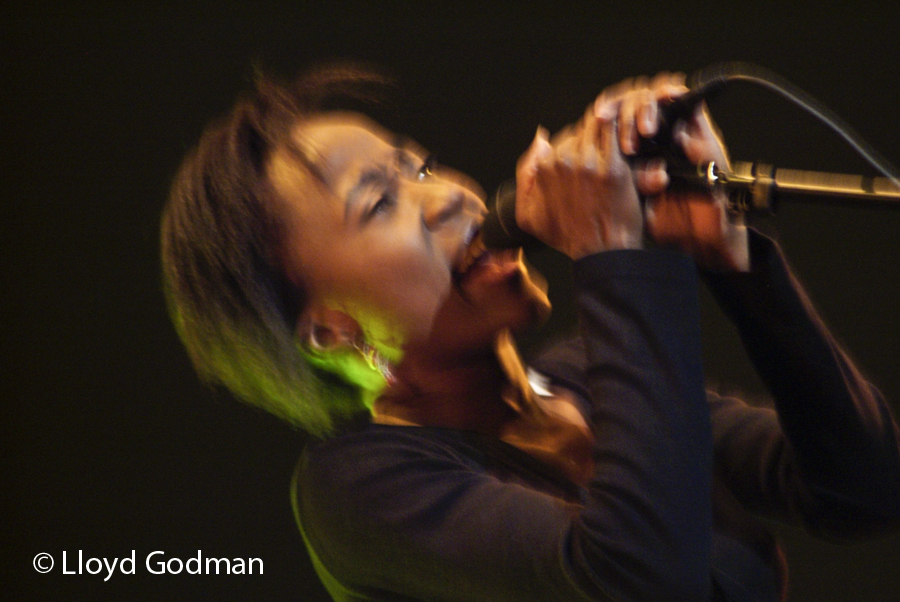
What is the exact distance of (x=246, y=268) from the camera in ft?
2.73

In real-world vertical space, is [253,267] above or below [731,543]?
above

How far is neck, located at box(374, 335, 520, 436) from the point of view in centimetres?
85

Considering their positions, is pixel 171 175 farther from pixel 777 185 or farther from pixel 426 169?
pixel 777 185

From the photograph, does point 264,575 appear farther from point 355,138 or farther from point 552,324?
point 355,138

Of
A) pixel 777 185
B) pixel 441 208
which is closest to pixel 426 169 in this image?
pixel 441 208

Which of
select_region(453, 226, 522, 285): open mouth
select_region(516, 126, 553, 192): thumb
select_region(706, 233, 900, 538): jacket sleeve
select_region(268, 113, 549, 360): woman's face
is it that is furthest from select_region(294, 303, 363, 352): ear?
select_region(706, 233, 900, 538): jacket sleeve

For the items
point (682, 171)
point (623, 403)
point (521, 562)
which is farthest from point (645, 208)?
point (521, 562)

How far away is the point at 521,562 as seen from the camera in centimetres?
63

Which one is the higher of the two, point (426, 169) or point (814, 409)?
point (426, 169)

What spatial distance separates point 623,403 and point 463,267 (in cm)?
28

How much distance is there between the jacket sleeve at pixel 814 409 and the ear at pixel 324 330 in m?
0.39

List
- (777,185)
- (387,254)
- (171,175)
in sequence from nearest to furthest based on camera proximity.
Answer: (777,185) → (387,254) → (171,175)

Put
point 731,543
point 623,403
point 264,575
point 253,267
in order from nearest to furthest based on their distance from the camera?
point 623,403 < point 731,543 < point 253,267 < point 264,575

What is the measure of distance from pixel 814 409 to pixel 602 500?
283 millimetres
